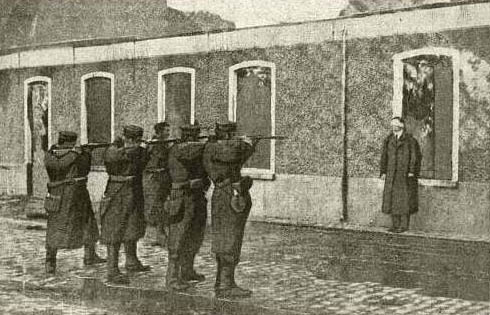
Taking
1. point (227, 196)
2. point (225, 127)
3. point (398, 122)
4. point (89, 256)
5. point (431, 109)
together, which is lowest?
point (89, 256)

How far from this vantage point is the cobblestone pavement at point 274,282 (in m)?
6.79

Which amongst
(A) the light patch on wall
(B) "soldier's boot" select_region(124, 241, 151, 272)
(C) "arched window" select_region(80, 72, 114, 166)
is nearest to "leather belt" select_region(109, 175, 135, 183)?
(B) "soldier's boot" select_region(124, 241, 151, 272)

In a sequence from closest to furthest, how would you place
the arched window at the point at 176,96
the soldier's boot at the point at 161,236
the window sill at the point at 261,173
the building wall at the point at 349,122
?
the soldier's boot at the point at 161,236
the building wall at the point at 349,122
the window sill at the point at 261,173
the arched window at the point at 176,96

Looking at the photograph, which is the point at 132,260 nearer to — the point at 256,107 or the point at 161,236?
the point at 161,236

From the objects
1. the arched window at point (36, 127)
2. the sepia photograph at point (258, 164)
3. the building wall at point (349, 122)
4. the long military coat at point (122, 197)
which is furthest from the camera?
the arched window at point (36, 127)

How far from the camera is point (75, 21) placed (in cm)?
2019

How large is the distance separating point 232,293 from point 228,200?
922mm

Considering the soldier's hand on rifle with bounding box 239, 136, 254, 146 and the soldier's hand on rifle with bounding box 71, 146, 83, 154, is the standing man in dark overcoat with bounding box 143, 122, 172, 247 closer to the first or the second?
the soldier's hand on rifle with bounding box 71, 146, 83, 154

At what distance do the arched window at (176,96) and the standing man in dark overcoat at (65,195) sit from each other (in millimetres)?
5941

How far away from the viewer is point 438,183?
11344 mm

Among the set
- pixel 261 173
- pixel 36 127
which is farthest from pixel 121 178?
pixel 36 127

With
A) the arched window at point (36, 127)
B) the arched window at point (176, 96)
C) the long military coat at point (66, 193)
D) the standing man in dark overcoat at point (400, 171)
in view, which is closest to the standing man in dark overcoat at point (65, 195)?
the long military coat at point (66, 193)

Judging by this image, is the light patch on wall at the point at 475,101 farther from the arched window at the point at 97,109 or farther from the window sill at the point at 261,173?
the arched window at the point at 97,109

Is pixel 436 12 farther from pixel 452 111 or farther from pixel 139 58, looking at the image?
pixel 139 58
